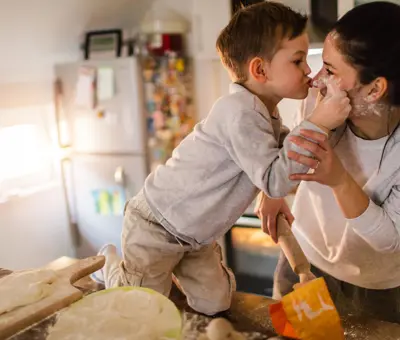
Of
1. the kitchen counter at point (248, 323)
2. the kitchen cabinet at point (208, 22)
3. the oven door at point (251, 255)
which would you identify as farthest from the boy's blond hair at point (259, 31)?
the kitchen cabinet at point (208, 22)

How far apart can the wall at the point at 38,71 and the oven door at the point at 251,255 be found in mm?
1145

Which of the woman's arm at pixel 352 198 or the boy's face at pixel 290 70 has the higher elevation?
the boy's face at pixel 290 70

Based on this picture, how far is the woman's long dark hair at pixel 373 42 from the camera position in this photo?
1037 millimetres

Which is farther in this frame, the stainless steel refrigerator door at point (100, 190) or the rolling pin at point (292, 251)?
the stainless steel refrigerator door at point (100, 190)

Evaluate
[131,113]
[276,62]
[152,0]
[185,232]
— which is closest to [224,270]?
[185,232]

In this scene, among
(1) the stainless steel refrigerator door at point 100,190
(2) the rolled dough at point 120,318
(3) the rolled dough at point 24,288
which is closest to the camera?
(2) the rolled dough at point 120,318

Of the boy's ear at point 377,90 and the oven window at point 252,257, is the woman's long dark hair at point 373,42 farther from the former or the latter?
the oven window at point 252,257

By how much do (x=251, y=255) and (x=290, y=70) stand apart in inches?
68.5

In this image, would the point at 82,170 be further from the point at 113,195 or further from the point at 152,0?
the point at 152,0

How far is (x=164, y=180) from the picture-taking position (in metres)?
1.24

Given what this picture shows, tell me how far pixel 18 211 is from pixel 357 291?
7.00 ft

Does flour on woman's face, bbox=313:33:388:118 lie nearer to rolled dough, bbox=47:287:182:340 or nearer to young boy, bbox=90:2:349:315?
young boy, bbox=90:2:349:315

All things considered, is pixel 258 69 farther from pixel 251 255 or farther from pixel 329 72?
pixel 251 255

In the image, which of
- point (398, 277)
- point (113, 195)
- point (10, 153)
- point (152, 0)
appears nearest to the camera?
point (398, 277)
